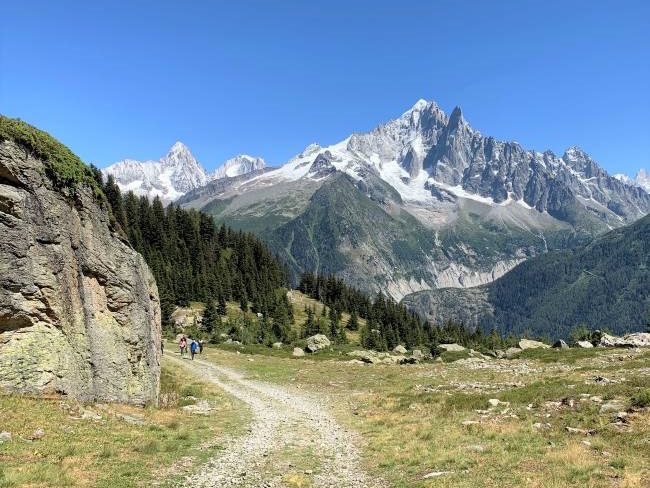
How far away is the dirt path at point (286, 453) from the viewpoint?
1602 centimetres

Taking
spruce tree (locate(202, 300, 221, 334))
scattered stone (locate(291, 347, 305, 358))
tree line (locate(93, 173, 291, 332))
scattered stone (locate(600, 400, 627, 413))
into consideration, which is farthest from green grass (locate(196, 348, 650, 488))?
tree line (locate(93, 173, 291, 332))

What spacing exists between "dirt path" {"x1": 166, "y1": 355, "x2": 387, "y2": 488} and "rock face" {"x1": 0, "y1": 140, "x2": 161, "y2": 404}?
7.78 metres

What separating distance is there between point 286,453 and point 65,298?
1287cm

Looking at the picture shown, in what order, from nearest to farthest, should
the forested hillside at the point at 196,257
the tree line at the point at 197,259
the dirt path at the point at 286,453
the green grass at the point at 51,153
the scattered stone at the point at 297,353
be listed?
the dirt path at the point at 286,453 → the green grass at the point at 51,153 → the scattered stone at the point at 297,353 → the tree line at the point at 197,259 → the forested hillside at the point at 196,257

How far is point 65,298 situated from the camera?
22516mm

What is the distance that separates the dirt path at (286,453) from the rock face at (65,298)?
7785 millimetres

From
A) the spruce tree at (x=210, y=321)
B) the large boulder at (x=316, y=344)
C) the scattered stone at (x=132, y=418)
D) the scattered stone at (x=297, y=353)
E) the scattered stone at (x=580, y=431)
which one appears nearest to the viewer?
the scattered stone at (x=580, y=431)

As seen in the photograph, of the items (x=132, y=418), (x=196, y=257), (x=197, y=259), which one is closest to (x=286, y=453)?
(x=132, y=418)

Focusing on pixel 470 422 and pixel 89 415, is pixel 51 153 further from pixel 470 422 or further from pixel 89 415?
pixel 470 422

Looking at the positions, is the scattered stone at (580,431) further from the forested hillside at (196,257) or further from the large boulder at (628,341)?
the forested hillside at (196,257)

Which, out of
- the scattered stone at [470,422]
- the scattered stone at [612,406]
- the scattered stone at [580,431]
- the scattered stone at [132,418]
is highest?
the scattered stone at [132,418]

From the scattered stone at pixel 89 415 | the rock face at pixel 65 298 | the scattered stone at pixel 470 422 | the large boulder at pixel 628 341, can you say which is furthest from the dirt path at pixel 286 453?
the large boulder at pixel 628 341

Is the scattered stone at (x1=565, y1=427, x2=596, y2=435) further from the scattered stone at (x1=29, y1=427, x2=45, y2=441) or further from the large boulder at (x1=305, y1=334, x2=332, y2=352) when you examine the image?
the large boulder at (x1=305, y1=334, x2=332, y2=352)

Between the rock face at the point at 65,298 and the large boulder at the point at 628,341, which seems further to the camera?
the large boulder at the point at 628,341
